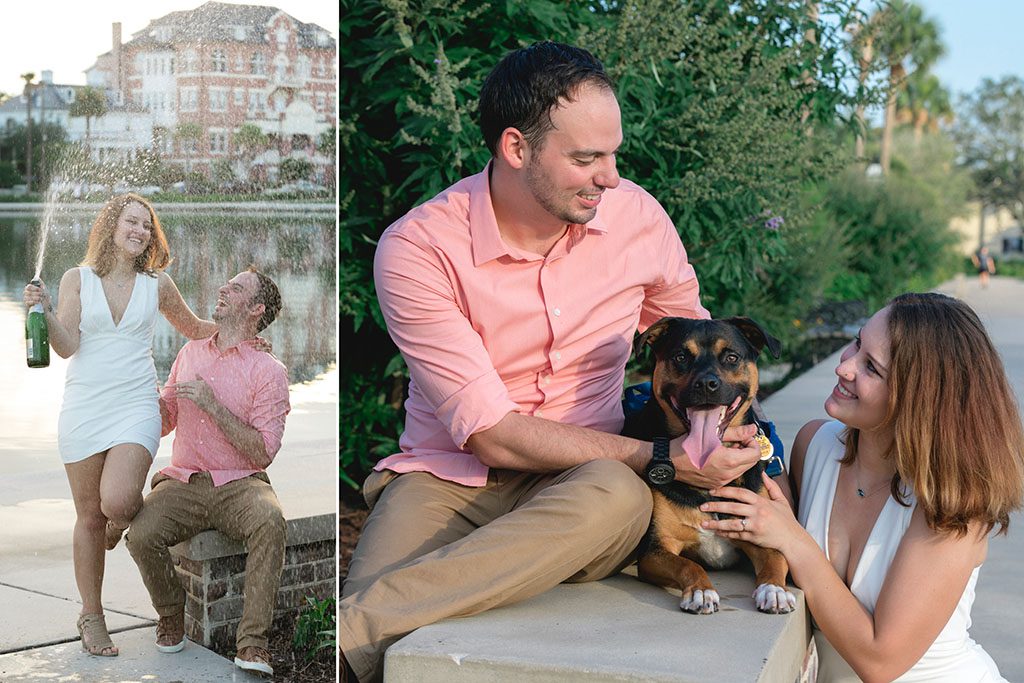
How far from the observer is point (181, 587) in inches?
114

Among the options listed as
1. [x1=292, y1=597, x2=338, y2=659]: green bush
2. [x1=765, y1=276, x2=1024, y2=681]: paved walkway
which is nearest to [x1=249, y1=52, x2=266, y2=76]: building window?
[x1=292, y1=597, x2=338, y2=659]: green bush

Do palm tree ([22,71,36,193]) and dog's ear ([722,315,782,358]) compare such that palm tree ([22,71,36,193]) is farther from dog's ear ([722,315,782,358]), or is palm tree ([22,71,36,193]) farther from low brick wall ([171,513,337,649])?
dog's ear ([722,315,782,358])

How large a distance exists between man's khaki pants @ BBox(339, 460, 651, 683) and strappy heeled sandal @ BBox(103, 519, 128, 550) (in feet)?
1.80

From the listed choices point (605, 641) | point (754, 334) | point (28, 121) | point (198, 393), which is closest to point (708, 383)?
point (754, 334)

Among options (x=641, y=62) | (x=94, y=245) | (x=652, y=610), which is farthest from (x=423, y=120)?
(x=652, y=610)

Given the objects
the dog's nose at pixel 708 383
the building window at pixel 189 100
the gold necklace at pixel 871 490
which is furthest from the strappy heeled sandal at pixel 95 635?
the gold necklace at pixel 871 490

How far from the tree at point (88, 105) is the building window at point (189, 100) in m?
0.18

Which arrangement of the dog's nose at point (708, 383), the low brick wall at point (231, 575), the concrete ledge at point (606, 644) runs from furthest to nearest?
the dog's nose at point (708, 383) → the low brick wall at point (231, 575) → the concrete ledge at point (606, 644)

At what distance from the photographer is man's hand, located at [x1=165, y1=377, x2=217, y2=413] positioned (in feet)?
9.53

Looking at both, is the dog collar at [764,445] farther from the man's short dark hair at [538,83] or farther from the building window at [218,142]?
the building window at [218,142]

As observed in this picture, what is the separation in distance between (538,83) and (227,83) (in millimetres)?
819

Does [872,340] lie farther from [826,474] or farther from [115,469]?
[115,469]

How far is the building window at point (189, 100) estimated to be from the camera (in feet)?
9.52

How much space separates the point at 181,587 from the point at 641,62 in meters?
3.48
